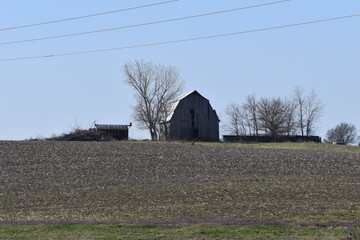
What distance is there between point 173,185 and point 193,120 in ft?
177

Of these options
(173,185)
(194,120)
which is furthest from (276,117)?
(173,185)

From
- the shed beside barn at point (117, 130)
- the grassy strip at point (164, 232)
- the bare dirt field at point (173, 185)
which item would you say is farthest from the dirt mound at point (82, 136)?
the grassy strip at point (164, 232)

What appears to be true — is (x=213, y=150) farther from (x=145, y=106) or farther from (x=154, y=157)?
(x=145, y=106)

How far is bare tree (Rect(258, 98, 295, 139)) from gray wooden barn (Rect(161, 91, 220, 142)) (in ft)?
64.8

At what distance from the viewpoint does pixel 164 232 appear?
18.3m

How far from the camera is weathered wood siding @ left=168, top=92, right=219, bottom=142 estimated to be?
85125mm

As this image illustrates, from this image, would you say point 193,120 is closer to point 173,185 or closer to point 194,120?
point 194,120

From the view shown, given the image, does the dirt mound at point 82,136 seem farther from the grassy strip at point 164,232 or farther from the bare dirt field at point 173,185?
the grassy strip at point 164,232

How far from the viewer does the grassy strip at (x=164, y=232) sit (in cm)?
1756

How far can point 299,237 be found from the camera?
17203 mm

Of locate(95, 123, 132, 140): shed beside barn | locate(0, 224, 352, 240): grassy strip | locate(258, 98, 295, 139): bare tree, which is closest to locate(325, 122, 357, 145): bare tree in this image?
locate(258, 98, 295, 139): bare tree

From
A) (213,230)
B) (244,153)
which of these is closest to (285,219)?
(213,230)

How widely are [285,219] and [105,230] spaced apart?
5420 mm

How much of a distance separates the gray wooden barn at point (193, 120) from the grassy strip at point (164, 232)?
64870 mm
